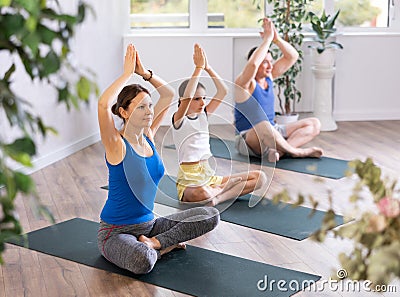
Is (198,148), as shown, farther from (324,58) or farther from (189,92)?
(324,58)

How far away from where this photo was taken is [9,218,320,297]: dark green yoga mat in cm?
274

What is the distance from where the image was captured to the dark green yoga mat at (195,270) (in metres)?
2.74

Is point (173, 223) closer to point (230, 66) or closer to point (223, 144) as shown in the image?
point (223, 144)

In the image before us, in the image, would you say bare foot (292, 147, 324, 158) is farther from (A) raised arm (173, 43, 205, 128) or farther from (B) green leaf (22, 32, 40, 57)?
(B) green leaf (22, 32, 40, 57)

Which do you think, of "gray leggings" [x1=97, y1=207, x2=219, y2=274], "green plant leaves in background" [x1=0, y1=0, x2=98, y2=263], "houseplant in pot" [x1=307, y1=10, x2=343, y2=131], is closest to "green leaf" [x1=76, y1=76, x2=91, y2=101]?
"green plant leaves in background" [x1=0, y1=0, x2=98, y2=263]

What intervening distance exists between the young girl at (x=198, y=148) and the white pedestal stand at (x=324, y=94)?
2.38m

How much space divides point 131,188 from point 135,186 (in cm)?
2

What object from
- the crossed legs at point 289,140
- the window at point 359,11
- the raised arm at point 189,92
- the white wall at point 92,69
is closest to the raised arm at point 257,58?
the crossed legs at point 289,140

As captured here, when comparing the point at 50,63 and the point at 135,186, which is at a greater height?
the point at 50,63

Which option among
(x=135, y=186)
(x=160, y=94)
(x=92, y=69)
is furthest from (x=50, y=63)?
(x=92, y=69)

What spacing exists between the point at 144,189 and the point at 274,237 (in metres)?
0.72

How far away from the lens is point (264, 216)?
12.1ft

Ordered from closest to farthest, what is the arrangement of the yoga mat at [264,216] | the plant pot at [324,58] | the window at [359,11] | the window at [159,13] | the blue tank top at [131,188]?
the blue tank top at [131,188], the yoga mat at [264,216], the plant pot at [324,58], the window at [159,13], the window at [359,11]

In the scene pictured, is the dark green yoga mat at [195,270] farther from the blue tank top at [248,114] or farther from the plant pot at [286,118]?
the plant pot at [286,118]
